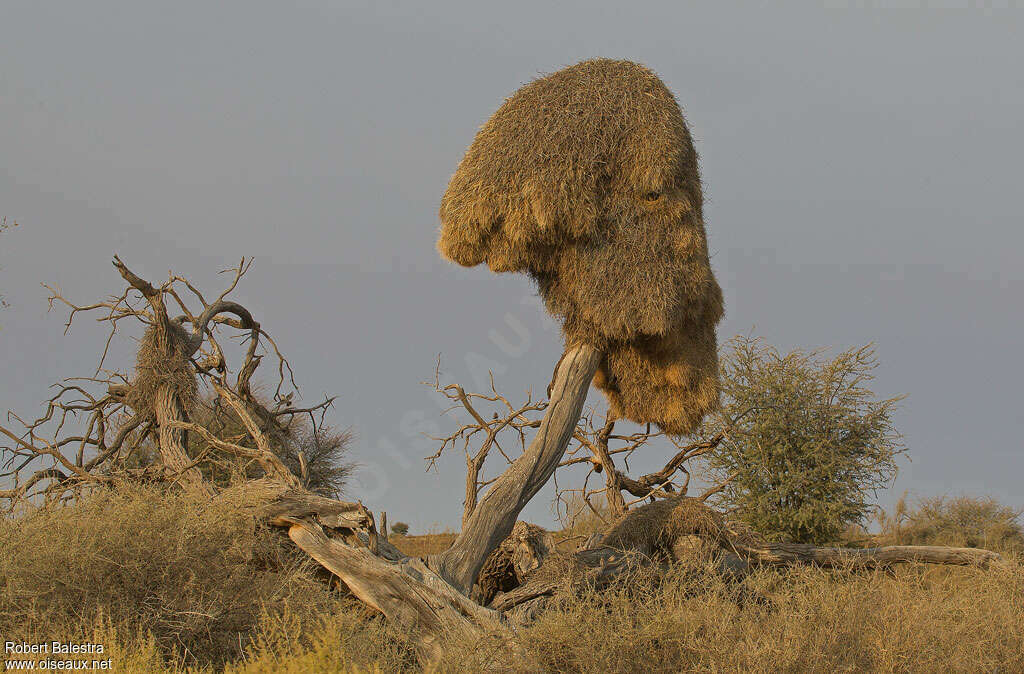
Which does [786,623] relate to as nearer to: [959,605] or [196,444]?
[959,605]

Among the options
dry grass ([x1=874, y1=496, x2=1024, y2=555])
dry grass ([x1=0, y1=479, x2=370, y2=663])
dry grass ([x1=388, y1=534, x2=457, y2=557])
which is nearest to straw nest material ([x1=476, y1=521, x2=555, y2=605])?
dry grass ([x1=0, y1=479, x2=370, y2=663])

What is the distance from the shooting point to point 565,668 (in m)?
6.63

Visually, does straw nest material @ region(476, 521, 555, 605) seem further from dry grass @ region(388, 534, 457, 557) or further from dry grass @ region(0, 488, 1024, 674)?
dry grass @ region(388, 534, 457, 557)

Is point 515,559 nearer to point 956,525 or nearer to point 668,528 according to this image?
point 668,528

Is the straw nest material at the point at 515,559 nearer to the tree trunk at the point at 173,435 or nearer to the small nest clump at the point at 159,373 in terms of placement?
the tree trunk at the point at 173,435

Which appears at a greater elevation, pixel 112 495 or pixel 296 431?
pixel 296 431

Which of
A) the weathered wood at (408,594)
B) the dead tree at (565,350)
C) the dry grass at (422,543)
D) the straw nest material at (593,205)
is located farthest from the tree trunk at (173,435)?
the dry grass at (422,543)

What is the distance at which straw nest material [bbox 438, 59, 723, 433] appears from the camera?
9.91 m

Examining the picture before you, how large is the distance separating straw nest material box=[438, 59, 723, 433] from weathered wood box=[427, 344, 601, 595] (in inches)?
17.5

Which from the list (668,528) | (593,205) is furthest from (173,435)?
(668,528)

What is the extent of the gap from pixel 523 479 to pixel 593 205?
3.30 m

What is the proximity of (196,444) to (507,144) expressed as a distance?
28.3 ft

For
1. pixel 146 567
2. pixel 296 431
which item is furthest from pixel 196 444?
pixel 146 567

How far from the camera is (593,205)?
994 centimetres
